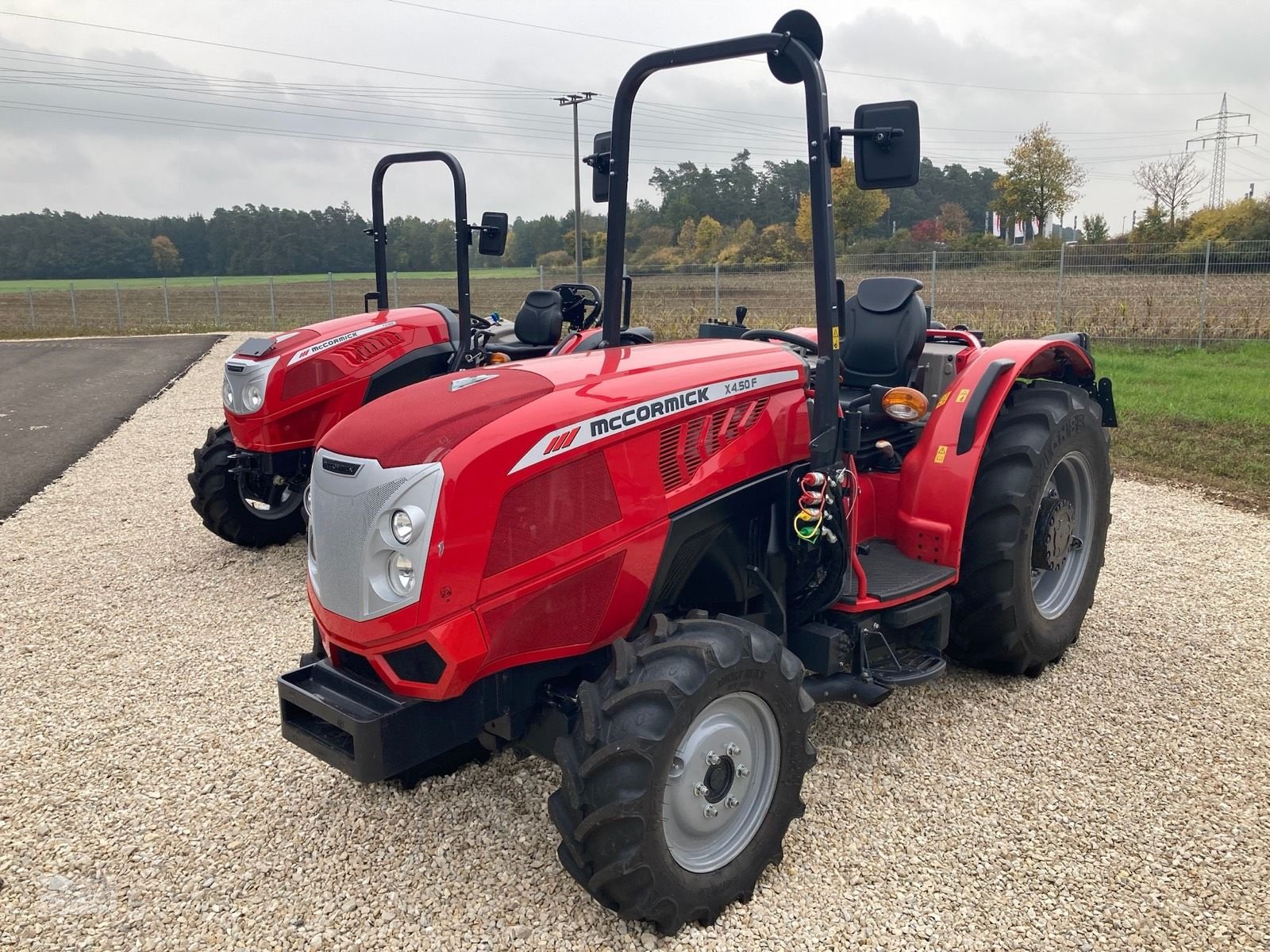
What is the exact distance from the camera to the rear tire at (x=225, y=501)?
5.71m

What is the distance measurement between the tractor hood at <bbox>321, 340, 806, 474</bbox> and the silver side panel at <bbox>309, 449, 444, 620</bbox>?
0.05 metres

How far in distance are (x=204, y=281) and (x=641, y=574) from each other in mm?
33629

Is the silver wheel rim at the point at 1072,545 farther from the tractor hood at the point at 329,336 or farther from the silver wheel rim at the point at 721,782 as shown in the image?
the tractor hood at the point at 329,336

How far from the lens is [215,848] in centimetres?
289

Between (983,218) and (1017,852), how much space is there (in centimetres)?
4994

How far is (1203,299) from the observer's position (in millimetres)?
14609

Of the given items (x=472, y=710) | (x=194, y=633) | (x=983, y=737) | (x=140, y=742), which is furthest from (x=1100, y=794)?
(x=194, y=633)

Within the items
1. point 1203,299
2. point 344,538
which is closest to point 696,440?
point 344,538

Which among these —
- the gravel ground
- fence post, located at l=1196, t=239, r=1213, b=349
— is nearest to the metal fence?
fence post, located at l=1196, t=239, r=1213, b=349

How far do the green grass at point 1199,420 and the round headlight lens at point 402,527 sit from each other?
248 inches

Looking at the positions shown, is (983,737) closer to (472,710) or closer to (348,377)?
(472,710)

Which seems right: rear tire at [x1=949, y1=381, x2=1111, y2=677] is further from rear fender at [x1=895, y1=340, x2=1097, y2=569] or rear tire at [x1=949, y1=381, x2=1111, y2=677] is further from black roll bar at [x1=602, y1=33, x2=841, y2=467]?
black roll bar at [x1=602, y1=33, x2=841, y2=467]

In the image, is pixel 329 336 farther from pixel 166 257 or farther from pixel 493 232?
pixel 166 257

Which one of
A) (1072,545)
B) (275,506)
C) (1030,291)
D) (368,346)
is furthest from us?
(1030,291)
